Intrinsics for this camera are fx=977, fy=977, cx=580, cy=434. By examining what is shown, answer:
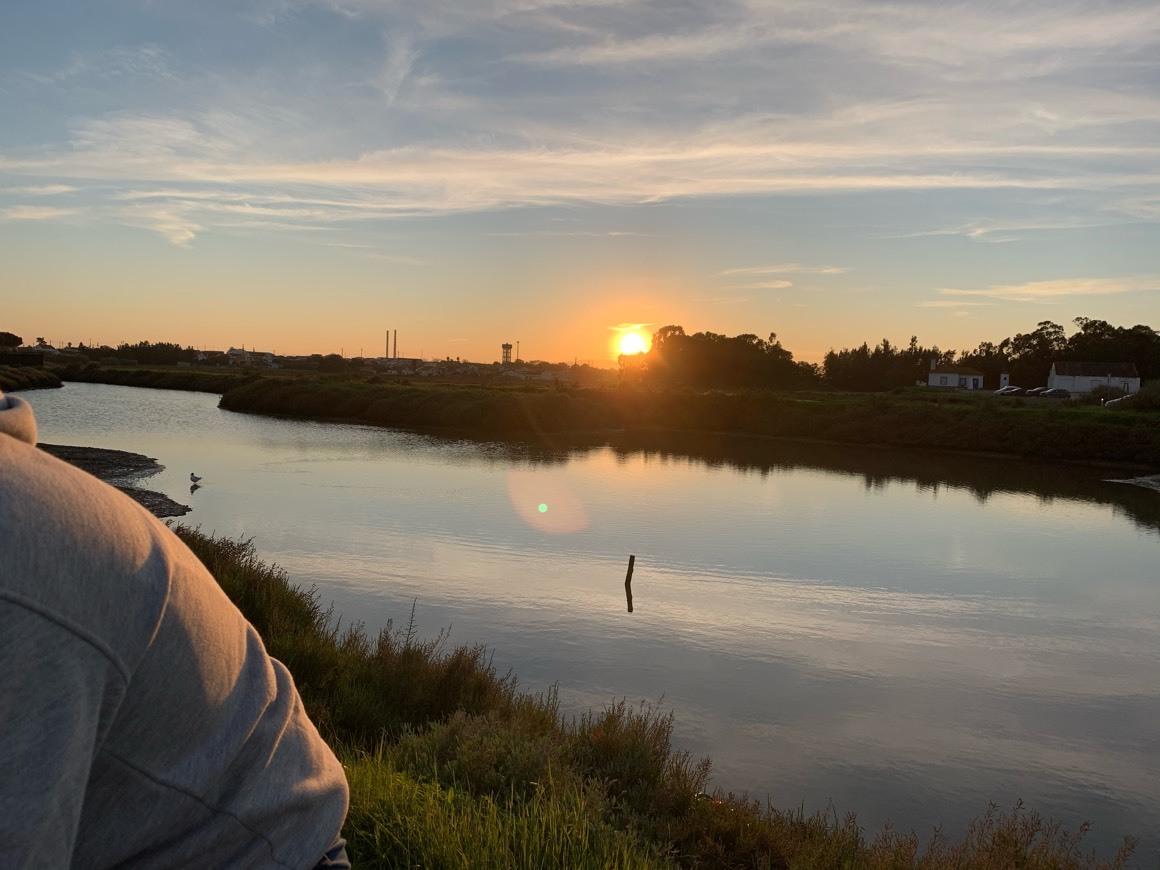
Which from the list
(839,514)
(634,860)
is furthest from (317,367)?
(634,860)

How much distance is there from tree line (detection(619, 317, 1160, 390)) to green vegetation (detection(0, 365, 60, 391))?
52.0m

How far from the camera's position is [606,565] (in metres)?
20.1

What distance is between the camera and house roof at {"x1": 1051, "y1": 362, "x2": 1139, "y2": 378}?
278 ft

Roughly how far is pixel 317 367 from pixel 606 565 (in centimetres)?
12695

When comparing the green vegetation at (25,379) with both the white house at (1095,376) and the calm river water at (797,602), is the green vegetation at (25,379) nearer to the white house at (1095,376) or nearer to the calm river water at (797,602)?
the calm river water at (797,602)

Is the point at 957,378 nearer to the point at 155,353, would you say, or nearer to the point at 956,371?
the point at 956,371

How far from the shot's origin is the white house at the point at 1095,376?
83.3 meters

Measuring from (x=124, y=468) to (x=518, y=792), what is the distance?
26.8 m

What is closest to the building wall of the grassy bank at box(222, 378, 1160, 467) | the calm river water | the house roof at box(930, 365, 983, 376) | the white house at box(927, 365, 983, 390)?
the white house at box(927, 365, 983, 390)

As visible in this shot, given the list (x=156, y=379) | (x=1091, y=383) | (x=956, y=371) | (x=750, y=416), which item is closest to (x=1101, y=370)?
(x=1091, y=383)

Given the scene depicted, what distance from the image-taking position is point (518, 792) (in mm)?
5668

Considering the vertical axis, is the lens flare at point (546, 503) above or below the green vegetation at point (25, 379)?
below

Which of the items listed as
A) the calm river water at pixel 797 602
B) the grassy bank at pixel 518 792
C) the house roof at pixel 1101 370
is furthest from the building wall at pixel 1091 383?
the grassy bank at pixel 518 792

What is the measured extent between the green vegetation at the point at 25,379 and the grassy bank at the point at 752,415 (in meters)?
14.1
